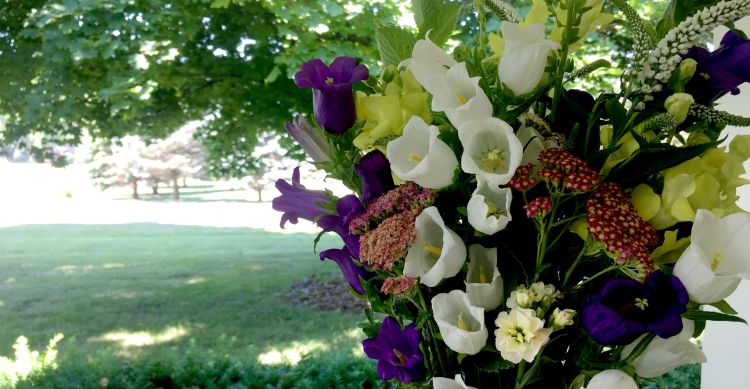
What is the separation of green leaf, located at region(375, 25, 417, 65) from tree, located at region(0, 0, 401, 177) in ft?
6.51

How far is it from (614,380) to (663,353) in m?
0.05

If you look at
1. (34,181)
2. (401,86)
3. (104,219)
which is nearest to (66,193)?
(104,219)

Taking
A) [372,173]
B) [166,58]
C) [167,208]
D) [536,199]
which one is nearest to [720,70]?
[536,199]

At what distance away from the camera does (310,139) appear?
1.92ft

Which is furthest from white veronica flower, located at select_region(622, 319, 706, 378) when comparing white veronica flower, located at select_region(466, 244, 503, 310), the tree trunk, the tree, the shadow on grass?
the tree trunk

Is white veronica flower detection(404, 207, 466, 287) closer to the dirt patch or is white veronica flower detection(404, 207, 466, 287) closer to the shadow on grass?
the shadow on grass

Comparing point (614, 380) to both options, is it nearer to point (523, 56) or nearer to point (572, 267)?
point (572, 267)

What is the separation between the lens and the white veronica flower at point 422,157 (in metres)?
0.49

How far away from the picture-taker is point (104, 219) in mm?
7980

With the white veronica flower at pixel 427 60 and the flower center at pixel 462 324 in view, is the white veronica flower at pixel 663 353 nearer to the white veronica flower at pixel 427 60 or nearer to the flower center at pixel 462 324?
the flower center at pixel 462 324

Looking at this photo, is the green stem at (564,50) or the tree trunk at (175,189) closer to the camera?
the green stem at (564,50)

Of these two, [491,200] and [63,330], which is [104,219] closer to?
[63,330]

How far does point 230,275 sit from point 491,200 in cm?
564

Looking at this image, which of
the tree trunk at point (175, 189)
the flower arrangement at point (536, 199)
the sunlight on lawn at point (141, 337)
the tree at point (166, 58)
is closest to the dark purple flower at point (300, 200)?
the flower arrangement at point (536, 199)
